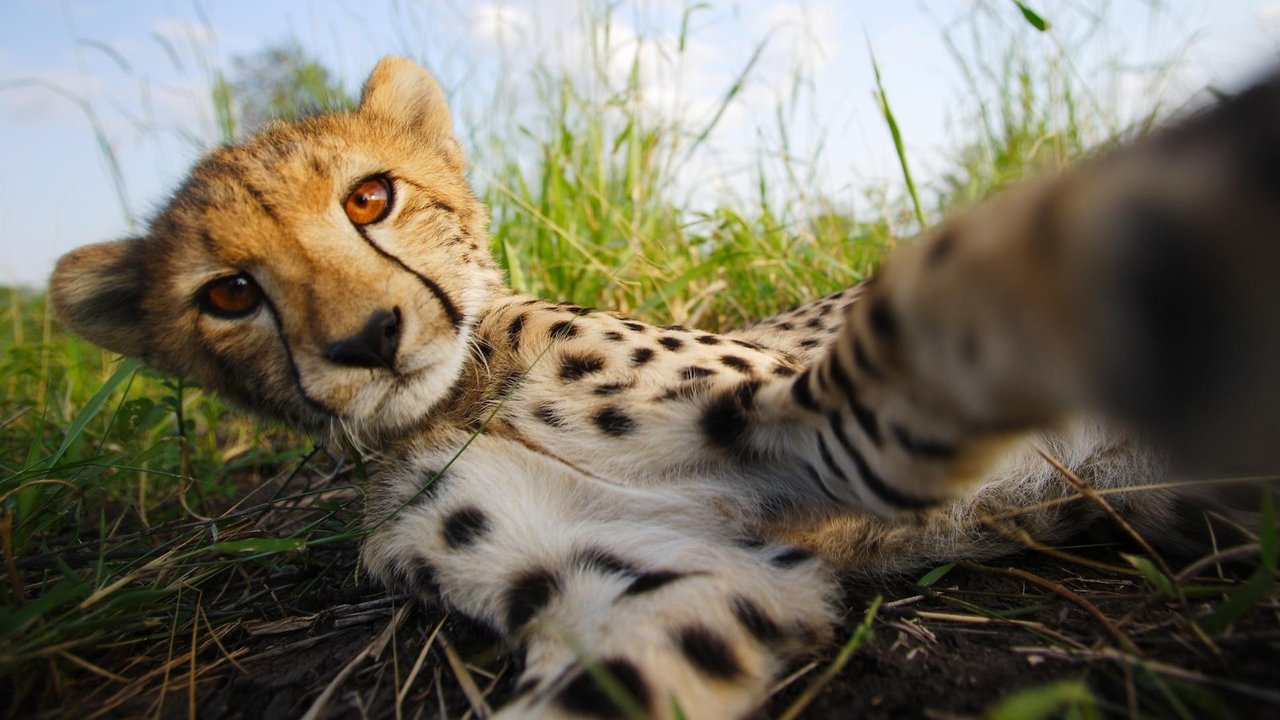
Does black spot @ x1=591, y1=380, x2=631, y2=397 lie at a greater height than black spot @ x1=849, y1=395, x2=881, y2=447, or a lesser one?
greater

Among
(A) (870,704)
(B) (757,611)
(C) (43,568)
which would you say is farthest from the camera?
(C) (43,568)

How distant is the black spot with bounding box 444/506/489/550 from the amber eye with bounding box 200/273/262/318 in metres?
0.56

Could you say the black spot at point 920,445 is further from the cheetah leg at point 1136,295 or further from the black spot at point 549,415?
A: the black spot at point 549,415

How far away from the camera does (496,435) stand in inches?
52.0

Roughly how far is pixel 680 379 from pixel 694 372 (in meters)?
0.03

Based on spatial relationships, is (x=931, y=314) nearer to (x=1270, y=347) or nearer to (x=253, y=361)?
(x=1270, y=347)

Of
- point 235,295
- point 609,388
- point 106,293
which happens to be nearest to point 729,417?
point 609,388

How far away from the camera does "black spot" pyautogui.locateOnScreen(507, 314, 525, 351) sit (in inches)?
57.0

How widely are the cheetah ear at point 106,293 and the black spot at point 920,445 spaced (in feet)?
4.99

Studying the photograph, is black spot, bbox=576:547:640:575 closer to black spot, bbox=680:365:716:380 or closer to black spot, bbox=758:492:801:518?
black spot, bbox=758:492:801:518

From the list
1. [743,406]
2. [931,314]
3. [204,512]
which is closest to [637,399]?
[743,406]

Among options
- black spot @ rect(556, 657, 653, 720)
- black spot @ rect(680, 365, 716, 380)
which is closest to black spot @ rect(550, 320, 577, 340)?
black spot @ rect(680, 365, 716, 380)

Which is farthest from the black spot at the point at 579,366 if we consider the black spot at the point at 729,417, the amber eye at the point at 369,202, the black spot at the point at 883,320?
the black spot at the point at 883,320

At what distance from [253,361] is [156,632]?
0.50m
